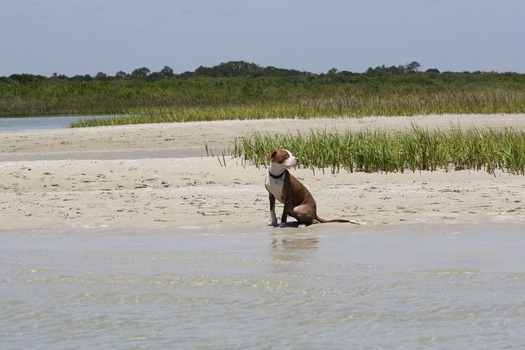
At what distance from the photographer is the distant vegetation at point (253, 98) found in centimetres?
3042

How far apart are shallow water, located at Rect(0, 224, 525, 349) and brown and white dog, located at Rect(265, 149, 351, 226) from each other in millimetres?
232

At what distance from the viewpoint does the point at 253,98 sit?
149 feet

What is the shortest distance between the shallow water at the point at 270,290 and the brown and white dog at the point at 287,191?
23 cm

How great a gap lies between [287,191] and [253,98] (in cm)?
3566

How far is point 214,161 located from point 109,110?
96.2ft

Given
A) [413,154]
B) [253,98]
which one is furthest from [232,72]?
[413,154]

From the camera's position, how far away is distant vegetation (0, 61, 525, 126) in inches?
1198

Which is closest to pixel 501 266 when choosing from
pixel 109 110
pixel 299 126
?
pixel 299 126

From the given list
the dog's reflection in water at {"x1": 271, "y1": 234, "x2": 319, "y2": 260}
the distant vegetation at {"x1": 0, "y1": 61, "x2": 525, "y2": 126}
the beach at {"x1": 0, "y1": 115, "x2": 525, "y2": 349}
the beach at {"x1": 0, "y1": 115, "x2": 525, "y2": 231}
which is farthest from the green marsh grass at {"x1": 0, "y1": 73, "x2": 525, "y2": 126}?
the dog's reflection in water at {"x1": 271, "y1": 234, "x2": 319, "y2": 260}

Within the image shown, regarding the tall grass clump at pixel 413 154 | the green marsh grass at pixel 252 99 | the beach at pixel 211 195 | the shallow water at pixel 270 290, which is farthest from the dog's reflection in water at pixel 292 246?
the green marsh grass at pixel 252 99

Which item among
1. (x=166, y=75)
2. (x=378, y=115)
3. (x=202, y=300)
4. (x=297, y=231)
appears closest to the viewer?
(x=202, y=300)

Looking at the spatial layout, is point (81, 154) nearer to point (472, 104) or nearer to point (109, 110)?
point (472, 104)

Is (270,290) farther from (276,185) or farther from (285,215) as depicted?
(285,215)

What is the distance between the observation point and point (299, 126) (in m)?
27.1
